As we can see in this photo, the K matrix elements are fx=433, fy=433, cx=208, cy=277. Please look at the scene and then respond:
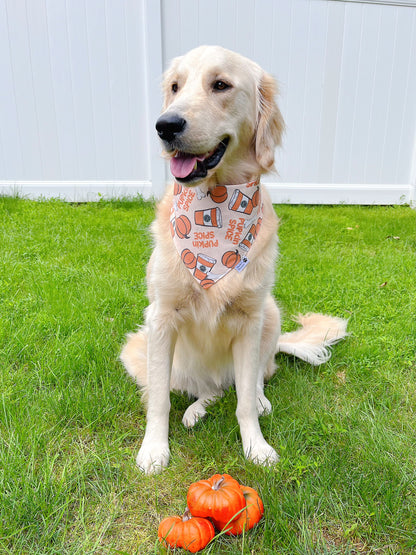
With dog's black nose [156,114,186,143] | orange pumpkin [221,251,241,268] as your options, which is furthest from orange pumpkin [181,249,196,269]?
dog's black nose [156,114,186,143]

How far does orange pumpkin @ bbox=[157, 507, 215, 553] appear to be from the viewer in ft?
4.05

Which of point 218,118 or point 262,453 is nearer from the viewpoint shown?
point 218,118

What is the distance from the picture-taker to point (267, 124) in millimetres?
1802

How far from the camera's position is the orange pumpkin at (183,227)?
1764 millimetres

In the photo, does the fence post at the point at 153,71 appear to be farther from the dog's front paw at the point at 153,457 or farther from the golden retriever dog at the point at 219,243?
the dog's front paw at the point at 153,457

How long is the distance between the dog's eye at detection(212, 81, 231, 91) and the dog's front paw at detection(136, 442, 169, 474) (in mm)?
1415

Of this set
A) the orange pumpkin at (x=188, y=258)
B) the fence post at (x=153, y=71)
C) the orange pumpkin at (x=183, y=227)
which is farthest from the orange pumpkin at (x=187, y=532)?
the fence post at (x=153, y=71)

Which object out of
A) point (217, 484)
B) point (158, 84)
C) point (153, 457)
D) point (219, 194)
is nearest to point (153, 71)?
point (158, 84)

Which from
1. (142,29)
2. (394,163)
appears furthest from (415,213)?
(142,29)

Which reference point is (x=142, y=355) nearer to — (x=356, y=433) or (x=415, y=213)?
(x=356, y=433)

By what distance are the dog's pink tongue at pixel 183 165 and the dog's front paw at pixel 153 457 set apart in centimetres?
106

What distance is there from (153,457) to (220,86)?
1462mm

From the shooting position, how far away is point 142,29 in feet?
16.8

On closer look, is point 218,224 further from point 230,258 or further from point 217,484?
point 217,484
